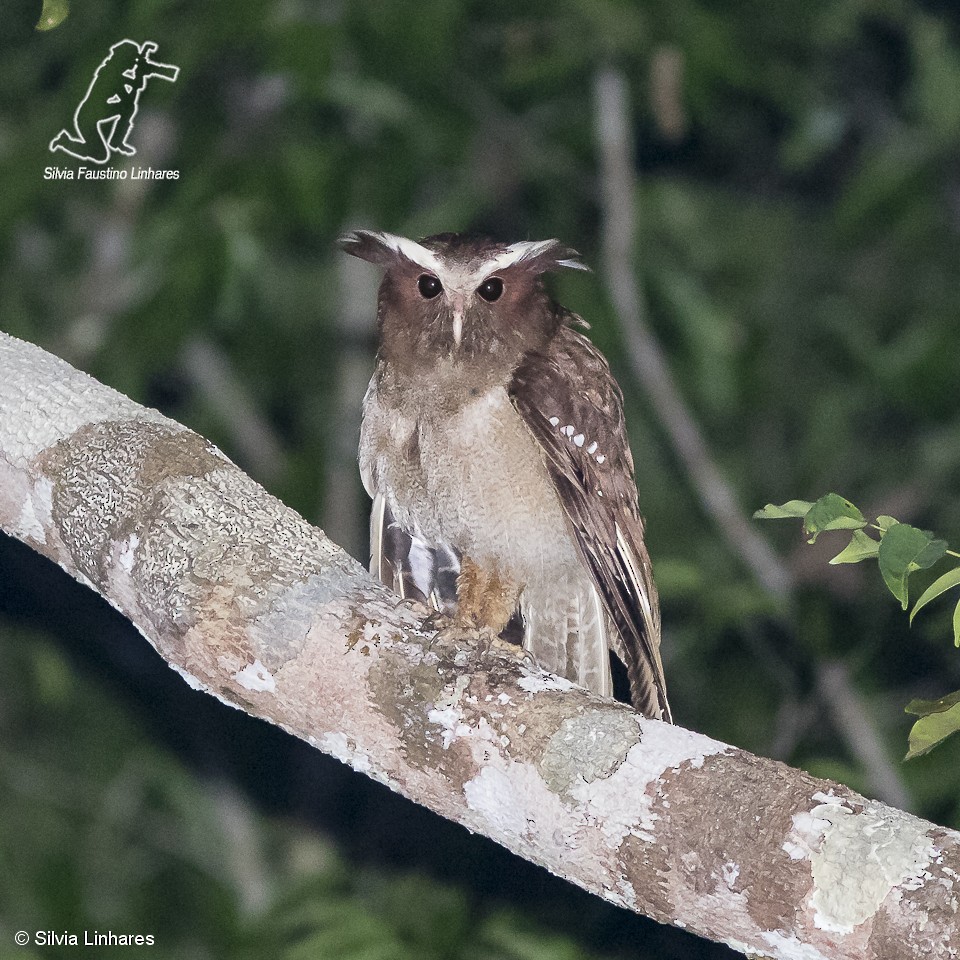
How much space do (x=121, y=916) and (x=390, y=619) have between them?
345cm

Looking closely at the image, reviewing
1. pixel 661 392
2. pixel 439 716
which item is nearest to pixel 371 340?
pixel 661 392

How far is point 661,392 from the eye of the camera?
5582 millimetres

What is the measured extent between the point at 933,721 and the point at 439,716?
820 mm

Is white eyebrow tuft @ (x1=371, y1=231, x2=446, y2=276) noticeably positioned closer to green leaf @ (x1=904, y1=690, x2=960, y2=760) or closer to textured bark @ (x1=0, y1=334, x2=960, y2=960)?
textured bark @ (x1=0, y1=334, x2=960, y2=960)

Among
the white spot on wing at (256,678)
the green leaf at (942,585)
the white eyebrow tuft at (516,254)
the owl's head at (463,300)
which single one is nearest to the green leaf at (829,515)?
the green leaf at (942,585)

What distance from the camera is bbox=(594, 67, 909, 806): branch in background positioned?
5246 mm

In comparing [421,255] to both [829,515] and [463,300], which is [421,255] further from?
[829,515]

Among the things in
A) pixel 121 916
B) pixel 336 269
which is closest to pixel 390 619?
pixel 121 916

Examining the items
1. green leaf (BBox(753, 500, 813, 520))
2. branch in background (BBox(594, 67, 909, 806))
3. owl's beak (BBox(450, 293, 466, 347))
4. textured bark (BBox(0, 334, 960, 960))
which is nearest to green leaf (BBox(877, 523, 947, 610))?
green leaf (BBox(753, 500, 813, 520))

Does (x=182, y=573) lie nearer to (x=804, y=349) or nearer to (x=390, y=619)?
(x=390, y=619)

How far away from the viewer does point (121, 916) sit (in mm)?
5473

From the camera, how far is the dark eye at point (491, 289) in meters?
3.61

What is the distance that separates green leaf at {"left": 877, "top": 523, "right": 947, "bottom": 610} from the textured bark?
13.3 inches

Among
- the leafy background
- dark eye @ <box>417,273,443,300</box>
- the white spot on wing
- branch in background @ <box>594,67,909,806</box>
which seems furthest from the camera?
branch in background @ <box>594,67,909,806</box>
